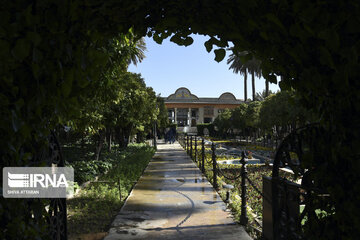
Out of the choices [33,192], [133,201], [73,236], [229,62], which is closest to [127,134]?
[133,201]

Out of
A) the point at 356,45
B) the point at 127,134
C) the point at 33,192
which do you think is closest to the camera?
the point at 356,45

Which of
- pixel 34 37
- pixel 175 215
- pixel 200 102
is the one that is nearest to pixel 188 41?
pixel 34 37

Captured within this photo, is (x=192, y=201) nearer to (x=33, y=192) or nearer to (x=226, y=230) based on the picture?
(x=226, y=230)

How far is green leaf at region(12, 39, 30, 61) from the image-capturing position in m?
1.53

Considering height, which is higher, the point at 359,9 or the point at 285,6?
the point at 285,6

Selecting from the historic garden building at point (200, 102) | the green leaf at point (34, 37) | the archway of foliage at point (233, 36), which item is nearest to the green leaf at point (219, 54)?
the archway of foliage at point (233, 36)

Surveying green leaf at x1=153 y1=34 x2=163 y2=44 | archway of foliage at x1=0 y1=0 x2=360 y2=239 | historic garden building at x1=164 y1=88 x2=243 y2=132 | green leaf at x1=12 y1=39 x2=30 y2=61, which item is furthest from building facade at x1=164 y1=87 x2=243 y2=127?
green leaf at x1=12 y1=39 x2=30 y2=61

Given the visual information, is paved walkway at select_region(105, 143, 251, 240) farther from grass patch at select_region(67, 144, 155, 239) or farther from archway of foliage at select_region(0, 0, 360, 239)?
archway of foliage at select_region(0, 0, 360, 239)

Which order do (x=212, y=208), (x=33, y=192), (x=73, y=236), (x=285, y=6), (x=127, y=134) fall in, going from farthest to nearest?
(x=127, y=134) < (x=212, y=208) < (x=73, y=236) < (x=33, y=192) < (x=285, y=6)

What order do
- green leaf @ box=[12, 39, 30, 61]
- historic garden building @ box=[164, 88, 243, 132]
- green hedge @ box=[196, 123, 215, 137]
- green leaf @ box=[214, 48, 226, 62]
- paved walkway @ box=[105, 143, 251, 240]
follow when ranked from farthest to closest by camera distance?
historic garden building @ box=[164, 88, 243, 132]
green hedge @ box=[196, 123, 215, 137]
paved walkway @ box=[105, 143, 251, 240]
green leaf @ box=[214, 48, 226, 62]
green leaf @ box=[12, 39, 30, 61]

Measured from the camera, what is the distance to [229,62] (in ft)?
140

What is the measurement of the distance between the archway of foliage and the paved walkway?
2578mm

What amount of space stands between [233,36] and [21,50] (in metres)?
1.42

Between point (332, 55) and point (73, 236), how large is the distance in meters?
4.12
